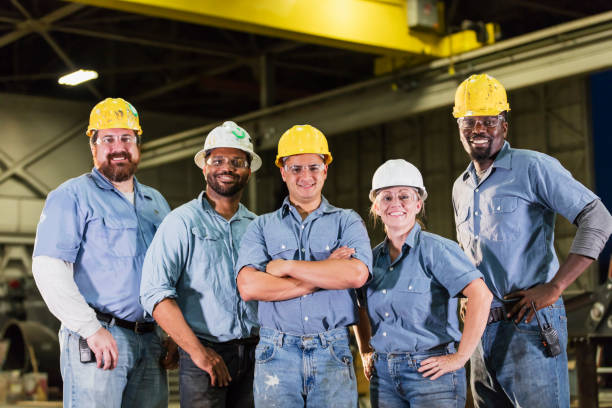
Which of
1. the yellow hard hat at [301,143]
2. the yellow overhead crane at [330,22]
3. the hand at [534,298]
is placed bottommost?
the hand at [534,298]

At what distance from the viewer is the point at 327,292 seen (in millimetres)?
Answer: 3768

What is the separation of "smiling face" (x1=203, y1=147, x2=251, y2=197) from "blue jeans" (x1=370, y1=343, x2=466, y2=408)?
51.7 inches

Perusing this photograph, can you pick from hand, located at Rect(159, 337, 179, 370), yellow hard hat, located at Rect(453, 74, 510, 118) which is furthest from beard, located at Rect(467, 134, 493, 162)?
hand, located at Rect(159, 337, 179, 370)

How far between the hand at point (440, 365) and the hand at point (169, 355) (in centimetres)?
152

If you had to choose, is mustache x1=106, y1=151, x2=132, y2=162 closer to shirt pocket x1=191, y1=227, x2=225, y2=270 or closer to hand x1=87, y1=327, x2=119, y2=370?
shirt pocket x1=191, y1=227, x2=225, y2=270

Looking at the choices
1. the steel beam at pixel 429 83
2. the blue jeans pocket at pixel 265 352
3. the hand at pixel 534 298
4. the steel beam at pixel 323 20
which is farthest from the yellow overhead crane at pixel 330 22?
the hand at pixel 534 298

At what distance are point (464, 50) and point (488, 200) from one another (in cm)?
766

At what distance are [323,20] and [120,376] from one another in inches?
294

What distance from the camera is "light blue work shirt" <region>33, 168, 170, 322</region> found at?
4125 mm

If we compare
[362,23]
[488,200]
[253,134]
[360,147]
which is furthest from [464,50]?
[360,147]

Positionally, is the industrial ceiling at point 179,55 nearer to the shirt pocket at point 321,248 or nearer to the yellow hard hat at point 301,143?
the yellow hard hat at point 301,143

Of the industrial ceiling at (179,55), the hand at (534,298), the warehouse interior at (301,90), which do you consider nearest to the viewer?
the hand at (534,298)

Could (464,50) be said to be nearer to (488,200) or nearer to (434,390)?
(488,200)

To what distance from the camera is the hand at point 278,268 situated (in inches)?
146
